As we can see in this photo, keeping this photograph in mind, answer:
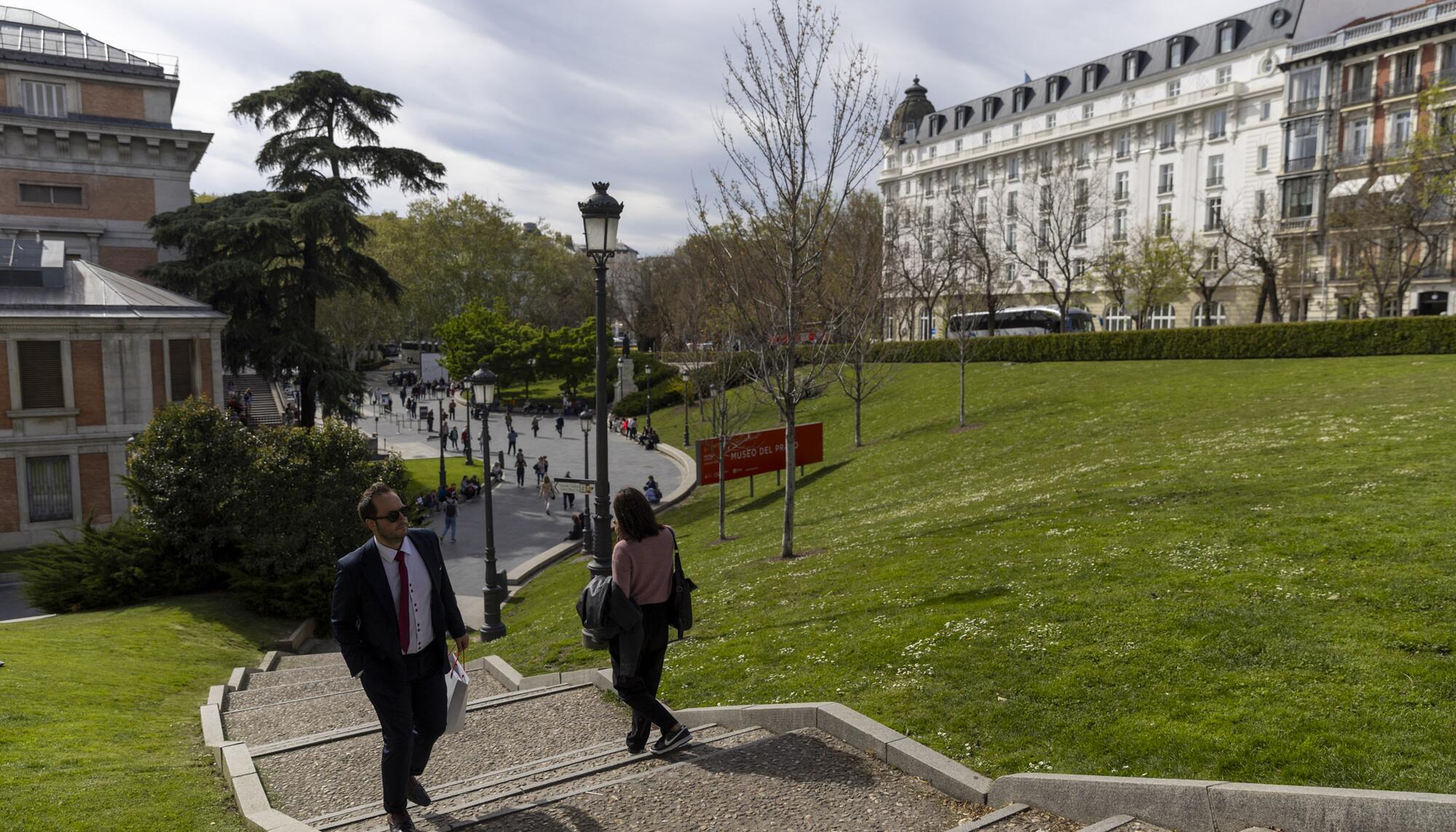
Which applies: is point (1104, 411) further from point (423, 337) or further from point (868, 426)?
point (423, 337)

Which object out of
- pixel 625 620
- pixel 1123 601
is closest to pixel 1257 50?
pixel 1123 601

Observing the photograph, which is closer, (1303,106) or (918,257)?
(1303,106)

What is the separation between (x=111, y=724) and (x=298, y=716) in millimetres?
1470

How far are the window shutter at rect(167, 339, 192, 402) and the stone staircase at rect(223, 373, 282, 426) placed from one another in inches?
531

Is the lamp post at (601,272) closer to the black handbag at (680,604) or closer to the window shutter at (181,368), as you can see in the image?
the black handbag at (680,604)

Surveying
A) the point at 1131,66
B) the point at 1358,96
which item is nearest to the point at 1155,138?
the point at 1131,66

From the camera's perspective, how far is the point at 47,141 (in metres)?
33.2

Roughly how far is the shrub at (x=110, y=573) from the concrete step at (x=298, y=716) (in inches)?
372

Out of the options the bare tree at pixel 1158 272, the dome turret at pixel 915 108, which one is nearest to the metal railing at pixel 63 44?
the bare tree at pixel 1158 272


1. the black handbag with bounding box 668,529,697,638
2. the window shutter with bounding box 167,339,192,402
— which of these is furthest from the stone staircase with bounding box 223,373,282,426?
the black handbag with bounding box 668,529,697,638

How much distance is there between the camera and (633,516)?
5.93 m

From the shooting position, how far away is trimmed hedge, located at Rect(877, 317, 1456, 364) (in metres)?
25.8

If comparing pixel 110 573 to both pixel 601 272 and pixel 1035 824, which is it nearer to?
pixel 601 272

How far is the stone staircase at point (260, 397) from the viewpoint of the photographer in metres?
41.2
